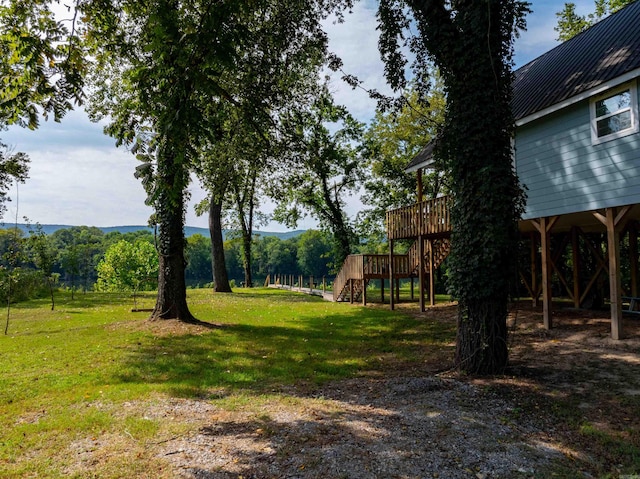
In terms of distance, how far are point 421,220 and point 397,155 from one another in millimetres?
12901

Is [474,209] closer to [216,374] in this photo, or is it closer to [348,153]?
[216,374]

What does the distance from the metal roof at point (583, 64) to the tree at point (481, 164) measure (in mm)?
3524

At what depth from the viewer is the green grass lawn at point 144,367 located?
13.8 feet

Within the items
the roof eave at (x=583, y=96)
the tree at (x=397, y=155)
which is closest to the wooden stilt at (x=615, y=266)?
the roof eave at (x=583, y=96)

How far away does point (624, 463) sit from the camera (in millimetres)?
3693

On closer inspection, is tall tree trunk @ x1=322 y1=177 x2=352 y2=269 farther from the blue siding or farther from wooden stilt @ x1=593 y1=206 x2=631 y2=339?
wooden stilt @ x1=593 y1=206 x2=631 y2=339

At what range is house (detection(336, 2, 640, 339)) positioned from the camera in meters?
8.27

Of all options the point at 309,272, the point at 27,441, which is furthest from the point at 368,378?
the point at 309,272

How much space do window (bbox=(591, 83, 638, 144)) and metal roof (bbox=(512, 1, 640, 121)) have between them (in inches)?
19.3

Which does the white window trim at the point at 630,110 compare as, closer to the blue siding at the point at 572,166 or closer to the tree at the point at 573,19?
the blue siding at the point at 572,166

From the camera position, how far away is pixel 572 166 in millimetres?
9492

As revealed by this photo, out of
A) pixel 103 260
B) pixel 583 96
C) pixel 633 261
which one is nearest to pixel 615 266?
pixel 583 96

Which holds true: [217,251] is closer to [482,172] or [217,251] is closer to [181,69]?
[181,69]

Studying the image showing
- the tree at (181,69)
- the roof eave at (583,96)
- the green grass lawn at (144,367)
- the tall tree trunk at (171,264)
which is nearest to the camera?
the green grass lawn at (144,367)
